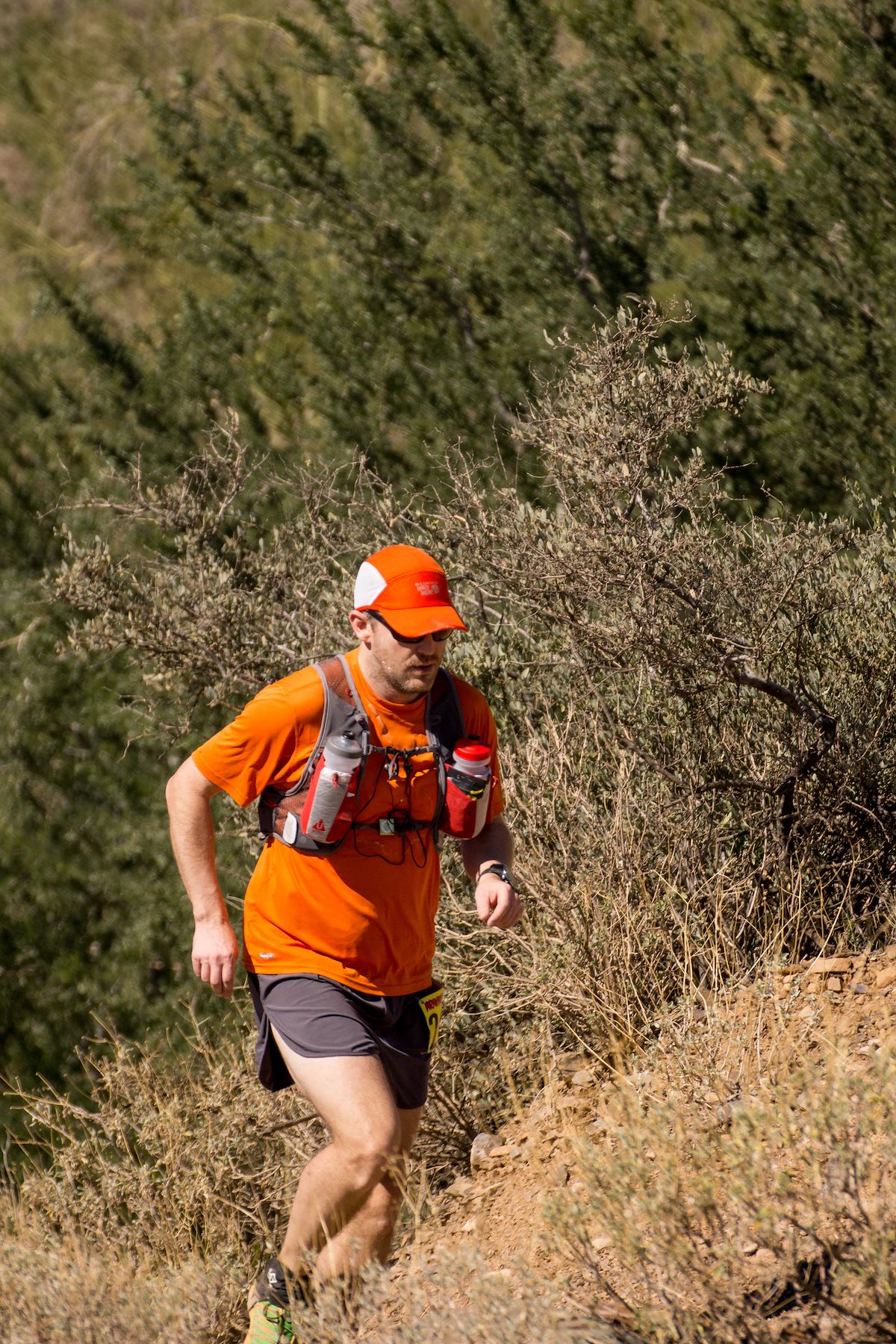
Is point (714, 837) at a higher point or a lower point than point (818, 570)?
lower

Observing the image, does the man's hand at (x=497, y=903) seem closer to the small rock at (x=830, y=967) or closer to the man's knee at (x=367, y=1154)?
the man's knee at (x=367, y=1154)

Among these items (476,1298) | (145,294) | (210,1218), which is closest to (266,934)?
(476,1298)

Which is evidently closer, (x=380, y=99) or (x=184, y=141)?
(x=380, y=99)

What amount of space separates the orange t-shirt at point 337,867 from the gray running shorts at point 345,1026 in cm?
4

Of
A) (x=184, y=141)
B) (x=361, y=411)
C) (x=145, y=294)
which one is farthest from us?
(x=145, y=294)

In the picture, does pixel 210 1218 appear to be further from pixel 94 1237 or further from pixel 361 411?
pixel 361 411

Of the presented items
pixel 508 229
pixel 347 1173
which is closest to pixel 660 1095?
pixel 347 1173

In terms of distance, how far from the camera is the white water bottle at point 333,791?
11.1 feet

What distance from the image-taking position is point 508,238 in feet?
38.8

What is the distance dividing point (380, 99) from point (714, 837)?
368 inches

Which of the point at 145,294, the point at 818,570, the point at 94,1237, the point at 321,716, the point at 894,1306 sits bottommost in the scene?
the point at 145,294

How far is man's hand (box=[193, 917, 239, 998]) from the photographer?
3430 millimetres

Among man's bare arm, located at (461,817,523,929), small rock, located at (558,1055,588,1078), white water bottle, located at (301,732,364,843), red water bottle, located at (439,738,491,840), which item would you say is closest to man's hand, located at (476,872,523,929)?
man's bare arm, located at (461,817,523,929)

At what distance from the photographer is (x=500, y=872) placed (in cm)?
372
